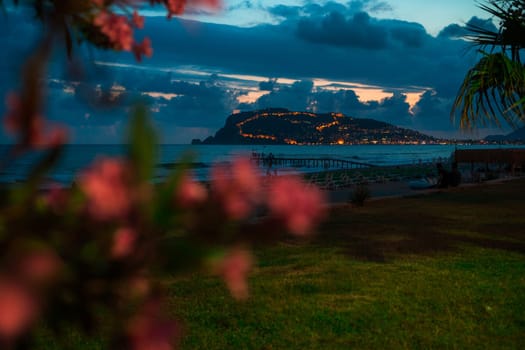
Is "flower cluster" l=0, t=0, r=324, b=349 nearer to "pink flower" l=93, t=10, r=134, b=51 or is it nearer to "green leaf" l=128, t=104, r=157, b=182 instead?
"green leaf" l=128, t=104, r=157, b=182

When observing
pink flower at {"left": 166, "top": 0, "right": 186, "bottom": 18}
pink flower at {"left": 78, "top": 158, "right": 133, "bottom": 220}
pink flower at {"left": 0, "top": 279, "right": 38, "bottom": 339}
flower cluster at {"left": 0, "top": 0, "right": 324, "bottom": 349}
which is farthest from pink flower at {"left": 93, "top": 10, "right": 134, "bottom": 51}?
pink flower at {"left": 0, "top": 279, "right": 38, "bottom": 339}

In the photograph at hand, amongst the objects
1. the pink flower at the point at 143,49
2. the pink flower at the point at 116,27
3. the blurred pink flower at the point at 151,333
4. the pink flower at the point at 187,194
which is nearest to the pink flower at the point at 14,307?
the blurred pink flower at the point at 151,333

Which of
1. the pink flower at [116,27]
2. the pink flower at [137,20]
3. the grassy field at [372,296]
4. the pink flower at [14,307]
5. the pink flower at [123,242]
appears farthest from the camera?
the grassy field at [372,296]

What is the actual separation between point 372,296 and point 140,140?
688 cm

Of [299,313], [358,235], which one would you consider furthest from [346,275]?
[358,235]

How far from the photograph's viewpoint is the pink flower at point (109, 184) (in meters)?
0.76

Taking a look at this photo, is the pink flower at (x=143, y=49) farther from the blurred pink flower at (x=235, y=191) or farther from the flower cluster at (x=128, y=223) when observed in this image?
the blurred pink flower at (x=235, y=191)

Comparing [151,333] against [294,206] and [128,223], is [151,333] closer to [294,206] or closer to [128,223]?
[128,223]

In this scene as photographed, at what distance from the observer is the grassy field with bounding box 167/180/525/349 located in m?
5.80

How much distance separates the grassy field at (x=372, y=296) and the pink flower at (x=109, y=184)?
16.6 ft

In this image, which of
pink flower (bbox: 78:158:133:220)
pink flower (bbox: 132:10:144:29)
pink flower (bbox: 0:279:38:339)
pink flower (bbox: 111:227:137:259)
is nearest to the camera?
pink flower (bbox: 0:279:38:339)

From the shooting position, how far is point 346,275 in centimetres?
838

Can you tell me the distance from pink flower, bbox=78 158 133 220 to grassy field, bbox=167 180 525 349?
5.05 metres

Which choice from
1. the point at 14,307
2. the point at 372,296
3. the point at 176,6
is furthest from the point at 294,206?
the point at 372,296
